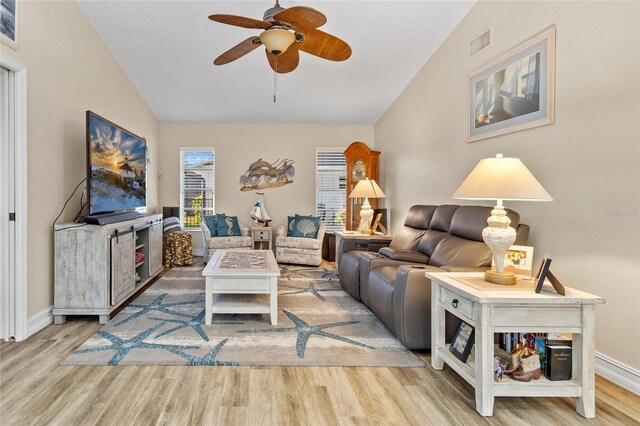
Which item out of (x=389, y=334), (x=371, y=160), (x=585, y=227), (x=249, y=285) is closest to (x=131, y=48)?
(x=249, y=285)

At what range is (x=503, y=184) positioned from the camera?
1.98 metres

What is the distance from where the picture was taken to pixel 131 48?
14.8 ft

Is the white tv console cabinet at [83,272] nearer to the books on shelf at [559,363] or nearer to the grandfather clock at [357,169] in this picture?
the books on shelf at [559,363]

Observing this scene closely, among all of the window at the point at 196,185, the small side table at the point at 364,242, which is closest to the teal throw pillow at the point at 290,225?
the window at the point at 196,185

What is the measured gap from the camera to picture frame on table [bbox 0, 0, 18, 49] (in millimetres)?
2650

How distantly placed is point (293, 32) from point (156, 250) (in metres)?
3.53

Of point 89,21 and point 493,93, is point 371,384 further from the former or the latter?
point 89,21

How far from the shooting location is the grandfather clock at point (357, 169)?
20.7 ft

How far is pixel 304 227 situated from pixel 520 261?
4.43 metres

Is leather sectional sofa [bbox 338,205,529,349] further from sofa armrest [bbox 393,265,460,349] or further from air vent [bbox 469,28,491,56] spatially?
air vent [bbox 469,28,491,56]

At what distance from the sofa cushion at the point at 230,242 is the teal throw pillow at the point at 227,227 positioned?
144 millimetres

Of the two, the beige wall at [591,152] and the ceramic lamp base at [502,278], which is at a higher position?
the beige wall at [591,152]

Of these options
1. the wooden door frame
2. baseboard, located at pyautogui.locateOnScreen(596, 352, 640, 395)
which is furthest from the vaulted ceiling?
baseboard, located at pyautogui.locateOnScreen(596, 352, 640, 395)

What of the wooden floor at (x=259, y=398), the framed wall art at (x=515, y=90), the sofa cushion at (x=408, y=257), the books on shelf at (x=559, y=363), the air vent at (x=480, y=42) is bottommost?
the wooden floor at (x=259, y=398)
